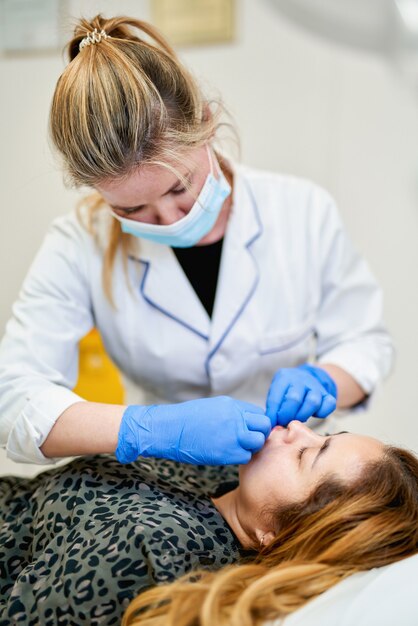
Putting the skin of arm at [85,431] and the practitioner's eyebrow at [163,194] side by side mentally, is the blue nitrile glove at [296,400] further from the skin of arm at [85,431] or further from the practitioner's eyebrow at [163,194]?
the practitioner's eyebrow at [163,194]

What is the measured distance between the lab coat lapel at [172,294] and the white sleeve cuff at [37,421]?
32 centimetres

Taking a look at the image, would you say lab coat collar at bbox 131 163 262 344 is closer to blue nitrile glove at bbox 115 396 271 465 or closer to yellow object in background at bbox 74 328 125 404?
blue nitrile glove at bbox 115 396 271 465

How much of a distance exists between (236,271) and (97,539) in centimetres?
68

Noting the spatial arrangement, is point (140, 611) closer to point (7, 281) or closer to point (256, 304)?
point (256, 304)

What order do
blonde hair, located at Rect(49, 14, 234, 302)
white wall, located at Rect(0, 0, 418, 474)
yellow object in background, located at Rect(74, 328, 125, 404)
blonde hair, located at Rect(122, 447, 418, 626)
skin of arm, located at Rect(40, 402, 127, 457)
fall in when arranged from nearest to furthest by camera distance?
blonde hair, located at Rect(122, 447, 418, 626)
blonde hair, located at Rect(49, 14, 234, 302)
skin of arm, located at Rect(40, 402, 127, 457)
yellow object in background, located at Rect(74, 328, 125, 404)
white wall, located at Rect(0, 0, 418, 474)

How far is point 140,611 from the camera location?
1019 millimetres

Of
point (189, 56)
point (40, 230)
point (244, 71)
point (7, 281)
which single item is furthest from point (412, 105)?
point (7, 281)

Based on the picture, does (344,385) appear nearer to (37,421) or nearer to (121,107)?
(37,421)

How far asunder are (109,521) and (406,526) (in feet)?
1.63

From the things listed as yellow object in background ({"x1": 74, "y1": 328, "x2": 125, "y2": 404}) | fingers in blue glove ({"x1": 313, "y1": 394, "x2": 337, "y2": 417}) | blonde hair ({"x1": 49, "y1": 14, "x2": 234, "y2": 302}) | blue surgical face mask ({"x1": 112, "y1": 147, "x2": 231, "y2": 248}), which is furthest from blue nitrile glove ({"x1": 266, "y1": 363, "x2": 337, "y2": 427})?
yellow object in background ({"x1": 74, "y1": 328, "x2": 125, "y2": 404})

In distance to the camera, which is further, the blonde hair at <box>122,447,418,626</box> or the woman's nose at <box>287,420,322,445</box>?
the woman's nose at <box>287,420,322,445</box>

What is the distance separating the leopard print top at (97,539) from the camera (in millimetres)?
1042

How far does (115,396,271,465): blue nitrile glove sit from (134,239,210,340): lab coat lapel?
0.33 metres

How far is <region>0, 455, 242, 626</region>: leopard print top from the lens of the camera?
1042mm
